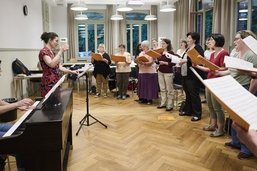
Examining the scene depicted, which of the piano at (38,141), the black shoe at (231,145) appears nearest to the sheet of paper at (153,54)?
the black shoe at (231,145)

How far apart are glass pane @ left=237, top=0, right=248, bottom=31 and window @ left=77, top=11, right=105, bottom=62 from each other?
6.41 m

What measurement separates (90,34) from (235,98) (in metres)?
11.2

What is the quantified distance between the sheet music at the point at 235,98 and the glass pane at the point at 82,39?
10.9 meters

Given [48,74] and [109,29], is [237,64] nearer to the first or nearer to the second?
[48,74]

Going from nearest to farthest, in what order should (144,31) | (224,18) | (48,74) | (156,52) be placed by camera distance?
(48,74)
(156,52)
(224,18)
(144,31)

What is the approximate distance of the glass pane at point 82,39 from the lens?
11586 mm

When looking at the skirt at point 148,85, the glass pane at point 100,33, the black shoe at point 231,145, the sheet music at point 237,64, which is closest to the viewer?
the sheet music at point 237,64

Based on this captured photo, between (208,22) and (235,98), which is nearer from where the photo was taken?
(235,98)

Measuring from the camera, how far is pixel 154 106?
5.87m

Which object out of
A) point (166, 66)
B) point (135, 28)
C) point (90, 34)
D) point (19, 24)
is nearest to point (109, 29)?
point (90, 34)

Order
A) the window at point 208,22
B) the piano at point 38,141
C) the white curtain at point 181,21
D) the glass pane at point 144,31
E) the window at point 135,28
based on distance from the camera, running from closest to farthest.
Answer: the piano at point 38,141, the window at point 208,22, the white curtain at point 181,21, the window at point 135,28, the glass pane at point 144,31

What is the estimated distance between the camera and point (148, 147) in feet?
11.4

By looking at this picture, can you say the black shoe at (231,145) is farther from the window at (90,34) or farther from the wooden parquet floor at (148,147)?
the window at (90,34)

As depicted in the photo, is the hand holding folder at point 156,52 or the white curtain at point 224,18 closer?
the hand holding folder at point 156,52
